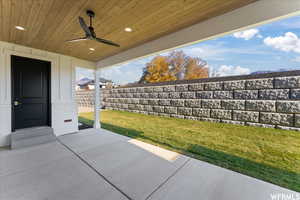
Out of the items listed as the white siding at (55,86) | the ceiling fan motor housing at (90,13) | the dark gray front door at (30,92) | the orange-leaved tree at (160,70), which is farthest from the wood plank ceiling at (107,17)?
the orange-leaved tree at (160,70)

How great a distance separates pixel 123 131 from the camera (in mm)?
4207

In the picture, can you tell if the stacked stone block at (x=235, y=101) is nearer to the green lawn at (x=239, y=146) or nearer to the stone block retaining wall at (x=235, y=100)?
the stone block retaining wall at (x=235, y=100)

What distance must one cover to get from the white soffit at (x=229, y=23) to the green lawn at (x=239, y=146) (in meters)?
2.27

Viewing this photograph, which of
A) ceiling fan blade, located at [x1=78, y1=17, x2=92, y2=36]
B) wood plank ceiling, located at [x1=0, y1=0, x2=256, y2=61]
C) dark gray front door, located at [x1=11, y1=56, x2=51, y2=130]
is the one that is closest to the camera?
wood plank ceiling, located at [x1=0, y1=0, x2=256, y2=61]

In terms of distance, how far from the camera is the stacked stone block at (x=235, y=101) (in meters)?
2.99

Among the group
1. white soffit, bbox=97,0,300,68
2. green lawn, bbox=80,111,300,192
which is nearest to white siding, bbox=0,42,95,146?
green lawn, bbox=80,111,300,192

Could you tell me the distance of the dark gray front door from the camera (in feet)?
10.6

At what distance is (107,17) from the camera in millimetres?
2121

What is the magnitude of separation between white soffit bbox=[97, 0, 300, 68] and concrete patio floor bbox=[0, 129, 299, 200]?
7.52ft

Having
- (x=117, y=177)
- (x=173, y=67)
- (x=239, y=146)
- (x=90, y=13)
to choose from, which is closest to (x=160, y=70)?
(x=173, y=67)

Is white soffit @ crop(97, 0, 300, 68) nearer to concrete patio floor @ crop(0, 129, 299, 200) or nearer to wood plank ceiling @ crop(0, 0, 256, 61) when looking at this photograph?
wood plank ceiling @ crop(0, 0, 256, 61)

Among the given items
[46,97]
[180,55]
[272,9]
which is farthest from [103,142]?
[180,55]

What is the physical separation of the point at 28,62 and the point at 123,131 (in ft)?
11.0

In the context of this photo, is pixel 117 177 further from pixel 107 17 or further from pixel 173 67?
pixel 173 67
